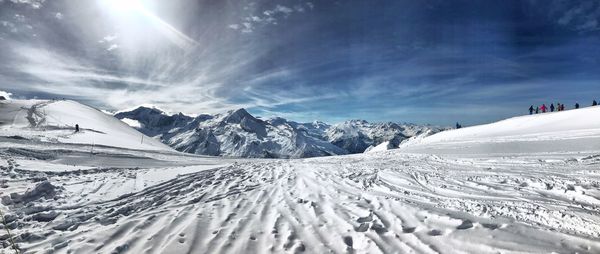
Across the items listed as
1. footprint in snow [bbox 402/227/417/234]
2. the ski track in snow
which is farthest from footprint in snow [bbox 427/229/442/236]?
footprint in snow [bbox 402/227/417/234]

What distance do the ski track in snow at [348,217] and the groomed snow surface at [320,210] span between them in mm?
27

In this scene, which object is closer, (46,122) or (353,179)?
(353,179)

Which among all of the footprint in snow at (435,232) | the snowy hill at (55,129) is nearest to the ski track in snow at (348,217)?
the footprint in snow at (435,232)

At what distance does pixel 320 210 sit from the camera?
8.94 m

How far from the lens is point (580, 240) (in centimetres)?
566

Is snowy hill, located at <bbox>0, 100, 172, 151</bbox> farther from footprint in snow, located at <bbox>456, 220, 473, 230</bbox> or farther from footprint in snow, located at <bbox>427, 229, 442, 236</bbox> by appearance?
footprint in snow, located at <bbox>456, 220, 473, 230</bbox>

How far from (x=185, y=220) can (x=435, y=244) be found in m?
5.70

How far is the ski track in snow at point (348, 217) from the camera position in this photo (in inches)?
249

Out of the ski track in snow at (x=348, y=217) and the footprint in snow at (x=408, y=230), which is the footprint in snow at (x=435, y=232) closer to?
the ski track in snow at (x=348, y=217)

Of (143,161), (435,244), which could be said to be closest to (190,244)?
(435,244)

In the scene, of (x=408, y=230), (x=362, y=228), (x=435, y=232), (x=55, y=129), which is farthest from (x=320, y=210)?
(x=55, y=129)

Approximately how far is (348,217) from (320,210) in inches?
39.9

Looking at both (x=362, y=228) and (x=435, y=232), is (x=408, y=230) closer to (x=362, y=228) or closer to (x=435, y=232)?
(x=435, y=232)

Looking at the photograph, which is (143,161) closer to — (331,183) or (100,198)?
(100,198)
